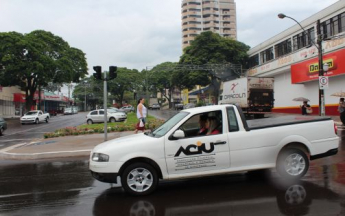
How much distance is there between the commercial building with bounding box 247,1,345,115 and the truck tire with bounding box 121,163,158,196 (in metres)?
18.8

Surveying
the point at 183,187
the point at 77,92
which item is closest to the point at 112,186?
the point at 183,187

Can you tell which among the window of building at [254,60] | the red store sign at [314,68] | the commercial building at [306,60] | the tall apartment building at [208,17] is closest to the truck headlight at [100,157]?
the commercial building at [306,60]

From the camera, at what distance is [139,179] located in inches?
208

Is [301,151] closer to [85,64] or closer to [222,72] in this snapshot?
[222,72]

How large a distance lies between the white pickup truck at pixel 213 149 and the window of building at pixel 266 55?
113 feet

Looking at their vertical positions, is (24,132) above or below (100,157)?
below

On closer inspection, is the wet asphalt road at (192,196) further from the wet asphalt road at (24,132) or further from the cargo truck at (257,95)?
the cargo truck at (257,95)

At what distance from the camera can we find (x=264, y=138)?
5660mm

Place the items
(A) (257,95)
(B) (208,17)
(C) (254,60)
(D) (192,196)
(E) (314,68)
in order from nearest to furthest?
(D) (192,196) < (A) (257,95) < (E) (314,68) < (C) (254,60) < (B) (208,17)

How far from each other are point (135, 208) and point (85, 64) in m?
45.4

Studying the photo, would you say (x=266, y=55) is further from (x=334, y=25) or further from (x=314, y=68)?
(x=314, y=68)

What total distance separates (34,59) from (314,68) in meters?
32.1

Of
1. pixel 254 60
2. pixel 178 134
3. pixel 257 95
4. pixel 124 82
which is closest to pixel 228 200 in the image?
pixel 178 134

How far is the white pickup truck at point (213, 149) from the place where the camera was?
5.23 metres
